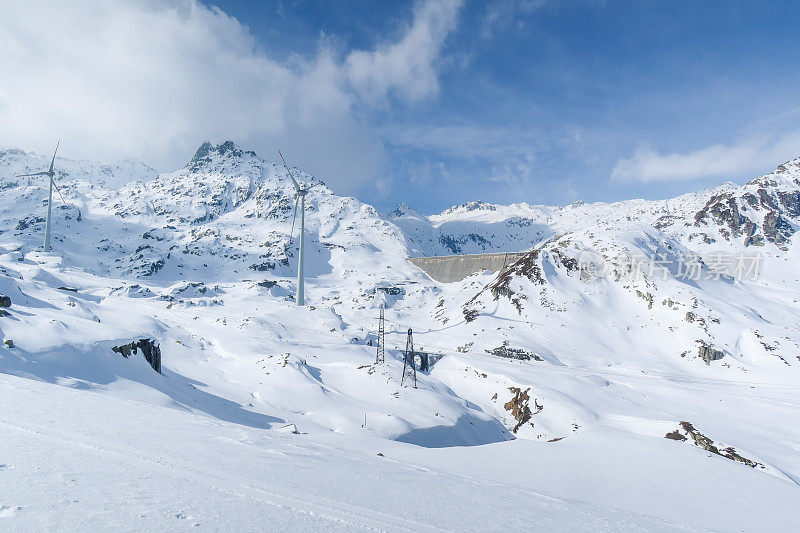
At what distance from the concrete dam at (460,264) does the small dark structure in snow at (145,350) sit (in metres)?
95.7

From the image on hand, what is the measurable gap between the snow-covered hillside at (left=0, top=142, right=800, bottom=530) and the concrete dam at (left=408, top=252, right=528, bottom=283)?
60.5 feet

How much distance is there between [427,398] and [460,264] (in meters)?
98.3

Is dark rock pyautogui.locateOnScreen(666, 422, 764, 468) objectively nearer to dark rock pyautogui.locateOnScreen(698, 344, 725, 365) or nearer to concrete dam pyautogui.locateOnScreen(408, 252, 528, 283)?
dark rock pyautogui.locateOnScreen(698, 344, 725, 365)

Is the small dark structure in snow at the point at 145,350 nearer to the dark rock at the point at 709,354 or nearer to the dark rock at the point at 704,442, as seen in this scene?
the dark rock at the point at 704,442

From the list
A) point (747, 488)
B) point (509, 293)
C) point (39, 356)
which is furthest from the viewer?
point (509, 293)

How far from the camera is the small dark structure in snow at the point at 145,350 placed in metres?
20.3

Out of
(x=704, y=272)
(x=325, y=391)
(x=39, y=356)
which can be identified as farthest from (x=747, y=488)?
(x=704, y=272)

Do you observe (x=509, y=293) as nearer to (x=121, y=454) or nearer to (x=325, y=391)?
(x=325, y=391)

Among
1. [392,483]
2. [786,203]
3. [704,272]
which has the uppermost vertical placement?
[786,203]

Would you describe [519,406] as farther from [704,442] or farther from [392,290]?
[392,290]

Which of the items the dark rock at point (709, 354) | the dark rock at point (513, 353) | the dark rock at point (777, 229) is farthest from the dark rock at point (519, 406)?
the dark rock at point (777, 229)

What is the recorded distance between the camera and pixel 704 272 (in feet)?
267

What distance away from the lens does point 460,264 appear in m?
128

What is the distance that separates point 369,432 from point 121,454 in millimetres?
16990
